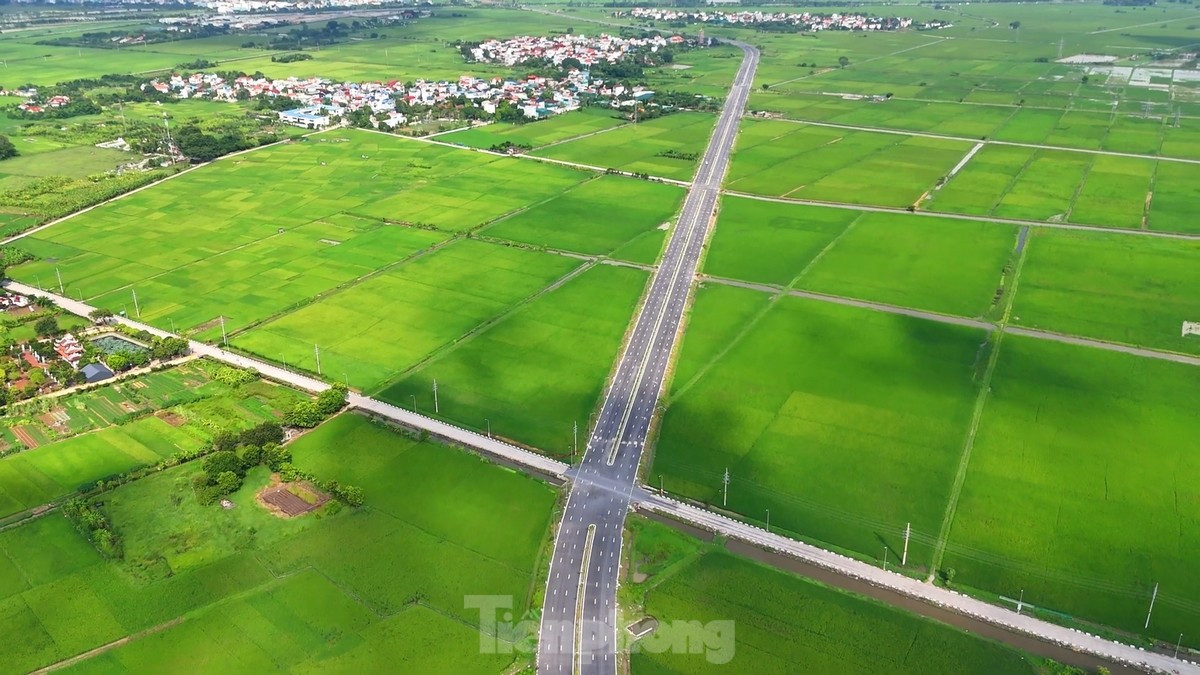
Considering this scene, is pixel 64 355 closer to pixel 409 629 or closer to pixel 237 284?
pixel 237 284

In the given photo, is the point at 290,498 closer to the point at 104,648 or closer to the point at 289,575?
the point at 289,575

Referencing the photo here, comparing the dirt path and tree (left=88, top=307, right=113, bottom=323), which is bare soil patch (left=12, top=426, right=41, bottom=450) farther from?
the dirt path

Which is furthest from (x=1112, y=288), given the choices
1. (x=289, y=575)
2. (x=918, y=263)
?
(x=289, y=575)

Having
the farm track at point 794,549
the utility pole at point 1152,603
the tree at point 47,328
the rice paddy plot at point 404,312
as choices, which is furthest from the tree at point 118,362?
the utility pole at point 1152,603

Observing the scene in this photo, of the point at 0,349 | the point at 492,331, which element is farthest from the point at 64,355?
the point at 492,331

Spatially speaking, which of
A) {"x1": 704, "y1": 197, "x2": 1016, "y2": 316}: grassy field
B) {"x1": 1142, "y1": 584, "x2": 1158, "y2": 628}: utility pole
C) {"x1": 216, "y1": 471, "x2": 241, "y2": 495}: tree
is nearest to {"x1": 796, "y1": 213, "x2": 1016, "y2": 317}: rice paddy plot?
{"x1": 704, "y1": 197, "x2": 1016, "y2": 316}: grassy field

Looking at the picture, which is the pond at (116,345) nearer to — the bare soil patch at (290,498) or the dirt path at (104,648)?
the bare soil patch at (290,498)
